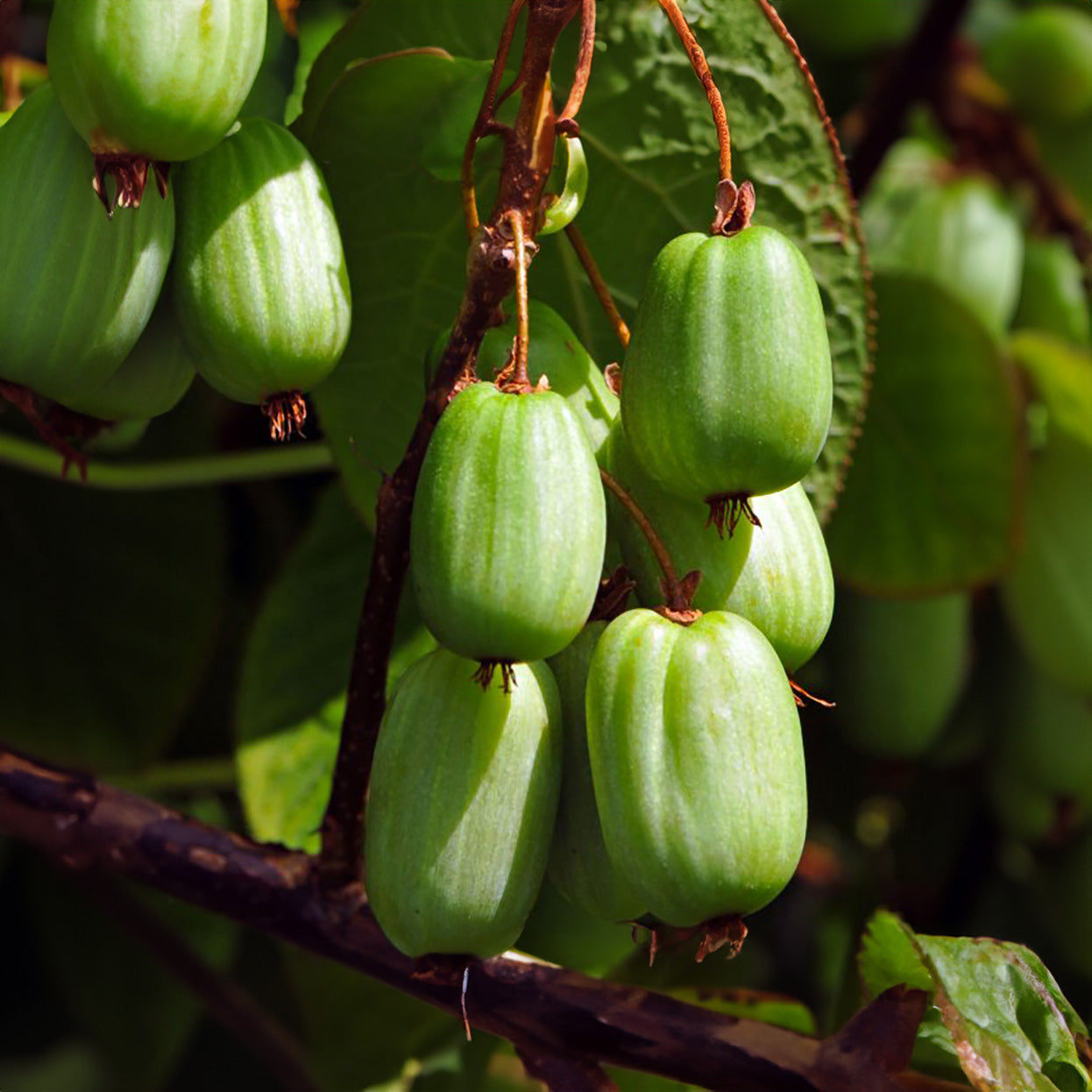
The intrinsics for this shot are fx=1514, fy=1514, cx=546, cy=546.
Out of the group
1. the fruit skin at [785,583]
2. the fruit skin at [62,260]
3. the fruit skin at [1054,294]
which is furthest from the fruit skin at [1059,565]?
the fruit skin at [62,260]

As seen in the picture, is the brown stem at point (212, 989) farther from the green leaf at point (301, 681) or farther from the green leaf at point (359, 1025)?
the green leaf at point (301, 681)

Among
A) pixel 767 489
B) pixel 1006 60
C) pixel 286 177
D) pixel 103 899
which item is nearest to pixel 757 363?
pixel 767 489

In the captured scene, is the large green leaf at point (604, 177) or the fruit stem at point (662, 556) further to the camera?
the large green leaf at point (604, 177)

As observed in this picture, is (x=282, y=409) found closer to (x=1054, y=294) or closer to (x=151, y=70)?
(x=151, y=70)

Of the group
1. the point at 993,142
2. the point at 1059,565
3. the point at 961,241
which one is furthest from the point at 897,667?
the point at 993,142

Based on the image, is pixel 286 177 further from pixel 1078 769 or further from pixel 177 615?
pixel 1078 769
